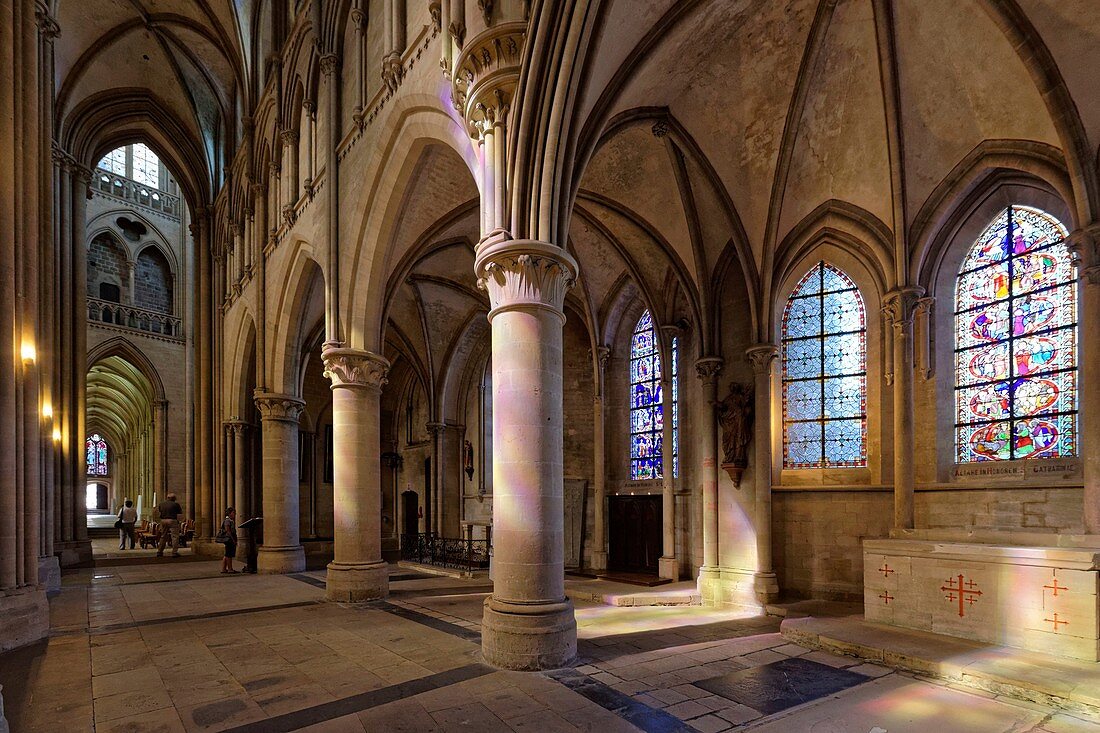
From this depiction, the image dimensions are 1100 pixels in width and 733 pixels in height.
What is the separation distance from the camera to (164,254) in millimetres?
29438

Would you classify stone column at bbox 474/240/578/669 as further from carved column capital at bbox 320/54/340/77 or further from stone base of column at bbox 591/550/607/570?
stone base of column at bbox 591/550/607/570

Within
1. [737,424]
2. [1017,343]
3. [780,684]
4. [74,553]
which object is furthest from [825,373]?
[74,553]

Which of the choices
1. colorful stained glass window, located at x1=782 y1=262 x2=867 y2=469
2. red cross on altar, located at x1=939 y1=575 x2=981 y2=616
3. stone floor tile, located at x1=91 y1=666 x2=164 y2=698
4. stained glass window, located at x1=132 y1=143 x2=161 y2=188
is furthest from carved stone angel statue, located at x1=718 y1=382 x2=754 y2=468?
stained glass window, located at x1=132 y1=143 x2=161 y2=188

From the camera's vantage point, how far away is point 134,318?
2755 centimetres

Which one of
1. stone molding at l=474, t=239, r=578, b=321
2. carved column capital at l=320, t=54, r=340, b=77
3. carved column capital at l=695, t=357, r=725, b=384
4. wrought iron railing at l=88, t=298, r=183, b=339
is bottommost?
carved column capital at l=695, t=357, r=725, b=384

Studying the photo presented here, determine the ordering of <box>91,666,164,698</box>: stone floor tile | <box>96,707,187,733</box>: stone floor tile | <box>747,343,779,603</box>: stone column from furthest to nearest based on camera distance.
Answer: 1. <box>747,343,779,603</box>: stone column
2. <box>91,666,164,698</box>: stone floor tile
3. <box>96,707,187,733</box>: stone floor tile

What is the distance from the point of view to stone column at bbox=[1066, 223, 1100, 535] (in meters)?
7.46

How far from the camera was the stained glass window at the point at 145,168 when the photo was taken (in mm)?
29295

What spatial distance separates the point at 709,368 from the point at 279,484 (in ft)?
32.2

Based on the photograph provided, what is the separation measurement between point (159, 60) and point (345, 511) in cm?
1814

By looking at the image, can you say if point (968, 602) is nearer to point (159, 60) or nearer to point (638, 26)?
point (638, 26)

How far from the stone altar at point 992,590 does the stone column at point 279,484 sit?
39.6 feet

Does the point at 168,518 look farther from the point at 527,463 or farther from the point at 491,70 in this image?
the point at 491,70

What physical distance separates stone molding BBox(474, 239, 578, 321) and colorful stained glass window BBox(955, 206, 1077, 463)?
23.4ft
